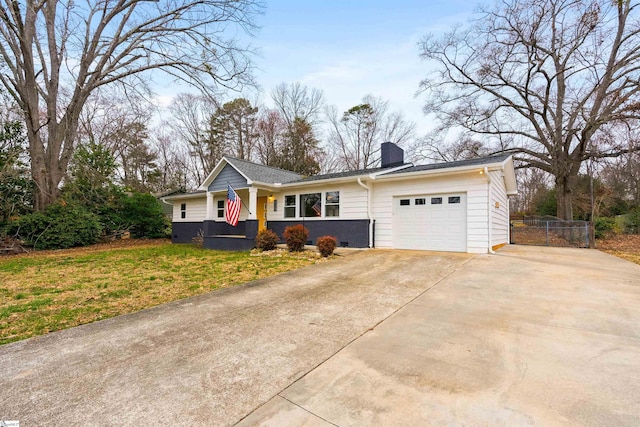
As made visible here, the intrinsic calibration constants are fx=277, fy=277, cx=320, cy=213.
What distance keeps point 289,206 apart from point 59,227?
1026 centimetres

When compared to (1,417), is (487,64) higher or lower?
higher

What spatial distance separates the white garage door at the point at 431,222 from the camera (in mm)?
9031

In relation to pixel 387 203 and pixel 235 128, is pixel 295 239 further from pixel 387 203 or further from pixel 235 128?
pixel 235 128

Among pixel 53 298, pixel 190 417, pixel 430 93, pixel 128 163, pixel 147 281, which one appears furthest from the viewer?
pixel 128 163

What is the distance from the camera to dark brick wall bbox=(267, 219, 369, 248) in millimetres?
10508

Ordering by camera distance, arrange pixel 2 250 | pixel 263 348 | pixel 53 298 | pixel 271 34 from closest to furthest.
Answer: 1. pixel 263 348
2. pixel 53 298
3. pixel 2 250
4. pixel 271 34

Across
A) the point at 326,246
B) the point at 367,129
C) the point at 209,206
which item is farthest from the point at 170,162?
the point at 326,246

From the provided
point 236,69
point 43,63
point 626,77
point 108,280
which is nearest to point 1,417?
point 108,280

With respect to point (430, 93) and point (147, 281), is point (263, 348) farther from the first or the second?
point (430, 93)

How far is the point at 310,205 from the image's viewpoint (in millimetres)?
11984

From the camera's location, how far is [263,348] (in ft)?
8.88

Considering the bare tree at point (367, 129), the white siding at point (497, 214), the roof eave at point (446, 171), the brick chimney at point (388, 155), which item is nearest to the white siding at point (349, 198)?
the roof eave at point (446, 171)

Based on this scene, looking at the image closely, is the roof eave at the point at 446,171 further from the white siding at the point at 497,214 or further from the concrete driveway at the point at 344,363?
the concrete driveway at the point at 344,363

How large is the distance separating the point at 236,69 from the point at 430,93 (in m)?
12.7
